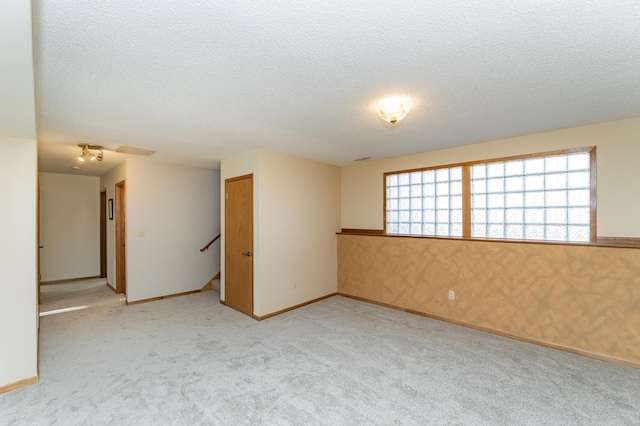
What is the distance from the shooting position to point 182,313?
4.15m

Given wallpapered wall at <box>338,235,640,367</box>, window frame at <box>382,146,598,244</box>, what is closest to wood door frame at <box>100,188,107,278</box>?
wallpapered wall at <box>338,235,640,367</box>

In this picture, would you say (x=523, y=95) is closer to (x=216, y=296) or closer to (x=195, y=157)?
(x=195, y=157)

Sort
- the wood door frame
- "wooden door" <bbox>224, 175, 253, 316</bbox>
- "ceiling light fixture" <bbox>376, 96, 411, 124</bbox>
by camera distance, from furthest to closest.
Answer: the wood door frame
"wooden door" <bbox>224, 175, 253, 316</bbox>
"ceiling light fixture" <bbox>376, 96, 411, 124</bbox>

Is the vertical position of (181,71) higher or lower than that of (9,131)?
higher

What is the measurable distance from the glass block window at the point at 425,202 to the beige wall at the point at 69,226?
20.9 ft

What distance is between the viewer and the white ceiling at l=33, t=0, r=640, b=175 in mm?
1352

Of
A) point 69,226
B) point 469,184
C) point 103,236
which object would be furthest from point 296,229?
point 69,226

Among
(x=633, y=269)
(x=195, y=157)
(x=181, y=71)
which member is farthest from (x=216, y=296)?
(x=633, y=269)

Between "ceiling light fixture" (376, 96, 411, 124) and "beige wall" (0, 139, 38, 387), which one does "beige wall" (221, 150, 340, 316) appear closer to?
"ceiling light fixture" (376, 96, 411, 124)

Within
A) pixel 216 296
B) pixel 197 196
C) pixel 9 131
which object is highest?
pixel 9 131

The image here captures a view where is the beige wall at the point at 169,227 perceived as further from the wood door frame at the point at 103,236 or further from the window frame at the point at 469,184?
the window frame at the point at 469,184

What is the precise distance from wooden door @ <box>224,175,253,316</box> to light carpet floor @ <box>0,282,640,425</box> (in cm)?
55

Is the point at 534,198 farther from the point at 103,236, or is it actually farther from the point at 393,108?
the point at 103,236

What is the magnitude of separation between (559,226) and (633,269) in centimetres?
69
